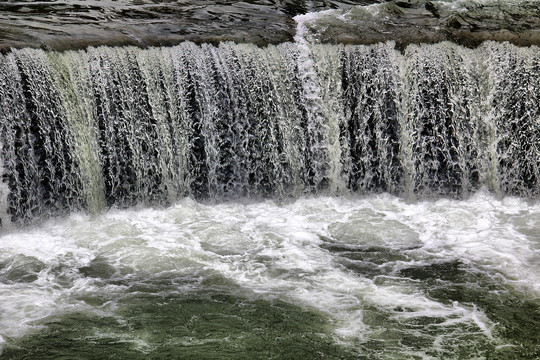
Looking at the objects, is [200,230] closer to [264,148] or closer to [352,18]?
[264,148]

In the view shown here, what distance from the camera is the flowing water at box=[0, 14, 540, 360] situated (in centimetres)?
487

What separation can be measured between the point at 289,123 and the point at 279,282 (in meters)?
3.06

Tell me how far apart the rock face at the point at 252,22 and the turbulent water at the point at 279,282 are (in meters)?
2.27

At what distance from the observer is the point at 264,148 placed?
A: 26.8ft

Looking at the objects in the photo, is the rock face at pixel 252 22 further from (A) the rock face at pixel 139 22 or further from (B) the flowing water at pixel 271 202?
(B) the flowing water at pixel 271 202

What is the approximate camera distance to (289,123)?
325 inches

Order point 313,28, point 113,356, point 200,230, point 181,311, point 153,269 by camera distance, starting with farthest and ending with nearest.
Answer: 1. point 313,28
2. point 200,230
3. point 153,269
4. point 181,311
5. point 113,356

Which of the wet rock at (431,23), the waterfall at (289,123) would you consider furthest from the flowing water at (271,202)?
the wet rock at (431,23)

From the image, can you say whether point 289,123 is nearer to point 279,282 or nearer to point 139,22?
point 139,22

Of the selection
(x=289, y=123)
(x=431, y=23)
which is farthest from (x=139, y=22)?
(x=431, y=23)

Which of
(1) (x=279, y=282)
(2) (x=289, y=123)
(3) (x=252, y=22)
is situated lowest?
(1) (x=279, y=282)

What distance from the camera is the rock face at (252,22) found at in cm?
796

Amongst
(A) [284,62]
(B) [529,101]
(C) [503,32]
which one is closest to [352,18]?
(A) [284,62]

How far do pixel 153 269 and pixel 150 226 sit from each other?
122 cm
